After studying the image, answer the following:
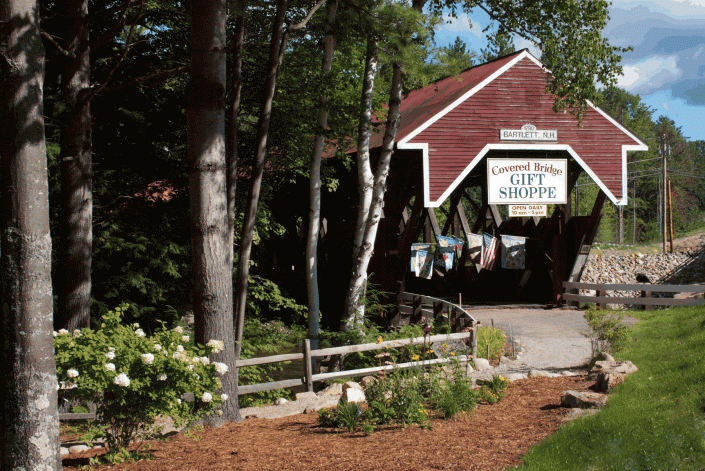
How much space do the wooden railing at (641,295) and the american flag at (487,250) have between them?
242 centimetres

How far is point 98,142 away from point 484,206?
12.3 m

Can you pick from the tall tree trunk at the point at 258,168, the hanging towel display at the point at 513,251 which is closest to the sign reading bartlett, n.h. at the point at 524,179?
the hanging towel display at the point at 513,251

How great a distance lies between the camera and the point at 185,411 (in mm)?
5613

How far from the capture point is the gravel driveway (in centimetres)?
1088

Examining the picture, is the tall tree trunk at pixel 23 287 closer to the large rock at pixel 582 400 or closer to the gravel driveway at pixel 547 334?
the large rock at pixel 582 400

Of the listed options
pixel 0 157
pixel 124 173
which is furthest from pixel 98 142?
pixel 0 157

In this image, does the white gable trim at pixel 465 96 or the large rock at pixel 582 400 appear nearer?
the large rock at pixel 582 400

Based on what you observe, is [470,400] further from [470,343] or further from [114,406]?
[470,343]

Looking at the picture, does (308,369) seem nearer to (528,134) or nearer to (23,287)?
(23,287)

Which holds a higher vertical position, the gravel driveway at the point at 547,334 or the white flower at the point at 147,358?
the white flower at the point at 147,358

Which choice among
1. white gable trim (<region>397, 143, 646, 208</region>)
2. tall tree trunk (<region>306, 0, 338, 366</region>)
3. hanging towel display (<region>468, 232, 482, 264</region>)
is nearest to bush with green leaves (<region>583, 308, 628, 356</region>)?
tall tree trunk (<region>306, 0, 338, 366</region>)

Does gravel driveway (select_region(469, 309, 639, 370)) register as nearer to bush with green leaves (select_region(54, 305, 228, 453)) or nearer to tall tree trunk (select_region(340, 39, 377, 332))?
tall tree trunk (select_region(340, 39, 377, 332))

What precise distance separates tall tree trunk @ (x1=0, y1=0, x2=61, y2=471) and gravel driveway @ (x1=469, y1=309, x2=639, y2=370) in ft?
25.8

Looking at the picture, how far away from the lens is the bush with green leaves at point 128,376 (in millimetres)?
5117
